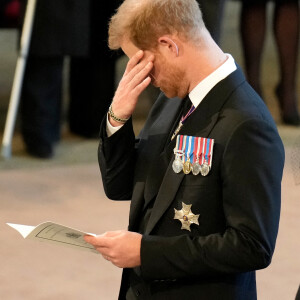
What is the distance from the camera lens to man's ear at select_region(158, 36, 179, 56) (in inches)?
75.2

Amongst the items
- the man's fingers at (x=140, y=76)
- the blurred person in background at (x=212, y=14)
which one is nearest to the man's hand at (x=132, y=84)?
the man's fingers at (x=140, y=76)

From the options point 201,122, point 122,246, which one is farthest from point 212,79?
point 122,246

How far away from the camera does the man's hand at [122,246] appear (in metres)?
1.94

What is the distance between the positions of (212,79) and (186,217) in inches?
12.3

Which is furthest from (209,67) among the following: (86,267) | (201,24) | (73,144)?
(73,144)

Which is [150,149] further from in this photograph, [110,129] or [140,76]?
[140,76]

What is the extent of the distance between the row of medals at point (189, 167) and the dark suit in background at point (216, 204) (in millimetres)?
12

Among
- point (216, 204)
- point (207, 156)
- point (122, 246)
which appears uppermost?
point (207, 156)

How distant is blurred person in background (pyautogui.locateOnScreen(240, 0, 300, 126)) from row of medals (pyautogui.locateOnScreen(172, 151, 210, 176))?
378 centimetres

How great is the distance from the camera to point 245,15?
5633 millimetres

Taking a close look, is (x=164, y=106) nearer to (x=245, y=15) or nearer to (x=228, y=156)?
(x=228, y=156)

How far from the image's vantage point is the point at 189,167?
1.93 metres

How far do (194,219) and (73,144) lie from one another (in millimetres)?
3430

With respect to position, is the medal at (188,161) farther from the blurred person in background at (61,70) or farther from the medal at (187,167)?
the blurred person in background at (61,70)
